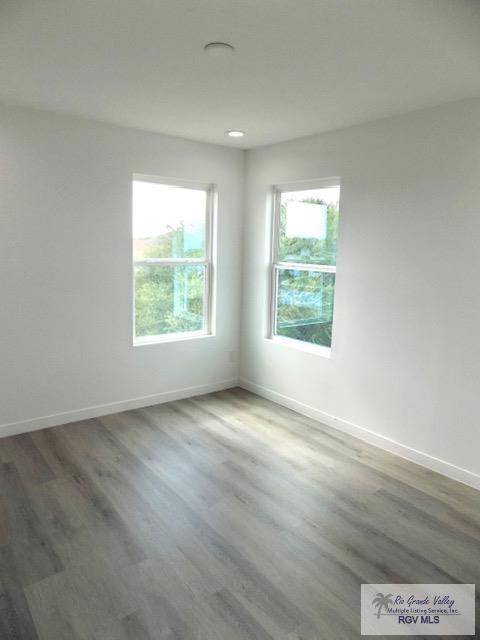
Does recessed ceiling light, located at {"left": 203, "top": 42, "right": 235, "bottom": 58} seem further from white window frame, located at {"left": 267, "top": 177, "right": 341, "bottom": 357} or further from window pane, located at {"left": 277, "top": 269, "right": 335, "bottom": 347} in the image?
window pane, located at {"left": 277, "top": 269, "right": 335, "bottom": 347}

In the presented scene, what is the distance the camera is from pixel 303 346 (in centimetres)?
438

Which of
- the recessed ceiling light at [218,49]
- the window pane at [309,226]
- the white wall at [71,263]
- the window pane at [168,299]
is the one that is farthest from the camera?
the window pane at [168,299]

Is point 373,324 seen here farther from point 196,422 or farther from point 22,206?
point 22,206

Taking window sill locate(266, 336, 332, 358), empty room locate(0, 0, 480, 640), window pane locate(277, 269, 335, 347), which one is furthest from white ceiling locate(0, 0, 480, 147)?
window sill locate(266, 336, 332, 358)

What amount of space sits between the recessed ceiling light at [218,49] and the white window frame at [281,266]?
1.87m

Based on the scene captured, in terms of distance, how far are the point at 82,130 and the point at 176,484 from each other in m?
2.76

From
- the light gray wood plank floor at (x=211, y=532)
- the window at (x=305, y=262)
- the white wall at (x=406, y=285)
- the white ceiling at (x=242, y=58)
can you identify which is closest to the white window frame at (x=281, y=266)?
the window at (x=305, y=262)

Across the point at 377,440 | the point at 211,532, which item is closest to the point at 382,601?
the point at 211,532

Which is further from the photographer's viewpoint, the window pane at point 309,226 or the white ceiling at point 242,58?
the window pane at point 309,226

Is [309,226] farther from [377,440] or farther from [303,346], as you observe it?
[377,440]

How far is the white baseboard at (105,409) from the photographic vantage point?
3.69 m

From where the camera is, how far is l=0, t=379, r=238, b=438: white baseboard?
369cm

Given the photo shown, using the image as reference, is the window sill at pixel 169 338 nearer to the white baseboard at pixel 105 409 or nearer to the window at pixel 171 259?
the window at pixel 171 259

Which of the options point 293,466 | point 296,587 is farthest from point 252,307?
point 296,587
